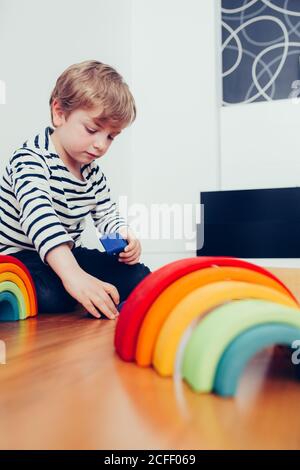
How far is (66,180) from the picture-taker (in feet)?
3.51

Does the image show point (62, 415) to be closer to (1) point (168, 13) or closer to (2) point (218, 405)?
(2) point (218, 405)

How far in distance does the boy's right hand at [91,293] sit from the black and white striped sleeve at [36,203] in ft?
0.29

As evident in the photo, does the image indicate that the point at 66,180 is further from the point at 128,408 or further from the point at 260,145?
the point at 260,145

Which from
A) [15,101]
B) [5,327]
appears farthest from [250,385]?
[15,101]

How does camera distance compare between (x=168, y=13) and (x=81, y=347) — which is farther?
(x=168, y=13)

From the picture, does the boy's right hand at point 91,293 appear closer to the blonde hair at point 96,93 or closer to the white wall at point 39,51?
the blonde hair at point 96,93

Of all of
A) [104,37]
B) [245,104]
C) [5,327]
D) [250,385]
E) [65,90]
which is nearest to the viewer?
[250,385]

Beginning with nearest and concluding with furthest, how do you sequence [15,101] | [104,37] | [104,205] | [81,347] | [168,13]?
[81,347], [104,205], [15,101], [104,37], [168,13]

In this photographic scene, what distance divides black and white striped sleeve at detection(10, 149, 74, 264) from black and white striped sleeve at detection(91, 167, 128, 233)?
0.22m

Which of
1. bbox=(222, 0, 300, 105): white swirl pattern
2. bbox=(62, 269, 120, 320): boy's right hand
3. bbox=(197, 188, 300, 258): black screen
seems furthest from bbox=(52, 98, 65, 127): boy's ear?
bbox=(222, 0, 300, 105): white swirl pattern

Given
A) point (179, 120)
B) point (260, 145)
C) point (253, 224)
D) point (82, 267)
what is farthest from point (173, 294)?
point (179, 120)

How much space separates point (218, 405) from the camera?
0.39 meters

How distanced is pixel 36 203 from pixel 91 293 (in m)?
0.23

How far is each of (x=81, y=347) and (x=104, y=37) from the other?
2.06m
